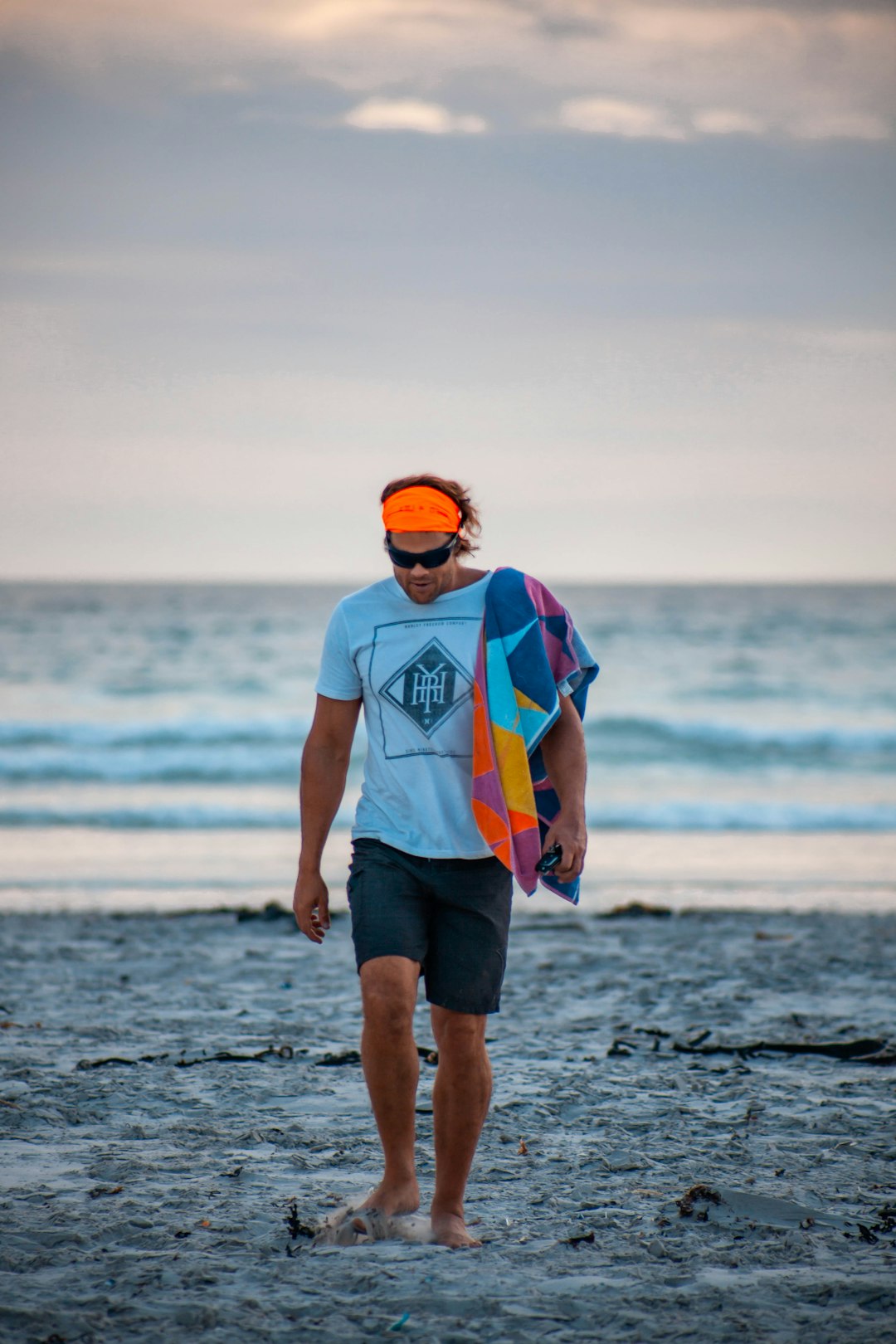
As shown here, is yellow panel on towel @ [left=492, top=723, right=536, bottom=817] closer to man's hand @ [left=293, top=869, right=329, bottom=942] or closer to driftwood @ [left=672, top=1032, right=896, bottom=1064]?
man's hand @ [left=293, top=869, right=329, bottom=942]

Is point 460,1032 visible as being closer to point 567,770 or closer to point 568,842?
point 568,842

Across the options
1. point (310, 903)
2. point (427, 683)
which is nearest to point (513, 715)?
point (427, 683)

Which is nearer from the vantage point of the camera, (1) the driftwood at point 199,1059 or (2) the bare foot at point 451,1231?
(2) the bare foot at point 451,1231

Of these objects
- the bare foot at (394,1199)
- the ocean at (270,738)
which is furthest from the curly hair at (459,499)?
the ocean at (270,738)

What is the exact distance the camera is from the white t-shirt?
10.6ft

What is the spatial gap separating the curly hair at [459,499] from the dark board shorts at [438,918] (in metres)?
0.82

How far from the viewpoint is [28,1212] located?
3.29m

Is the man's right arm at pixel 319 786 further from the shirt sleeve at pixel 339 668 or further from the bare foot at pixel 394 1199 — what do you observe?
the bare foot at pixel 394 1199

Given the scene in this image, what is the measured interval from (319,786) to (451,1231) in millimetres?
1154

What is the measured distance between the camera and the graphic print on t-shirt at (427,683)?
325 cm

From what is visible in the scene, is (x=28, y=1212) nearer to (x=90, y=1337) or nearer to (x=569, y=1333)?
(x=90, y=1337)

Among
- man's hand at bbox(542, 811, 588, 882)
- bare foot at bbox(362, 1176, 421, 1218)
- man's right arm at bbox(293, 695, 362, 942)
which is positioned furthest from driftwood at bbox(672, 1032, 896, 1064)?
man's right arm at bbox(293, 695, 362, 942)

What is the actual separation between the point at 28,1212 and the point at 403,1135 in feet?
3.26

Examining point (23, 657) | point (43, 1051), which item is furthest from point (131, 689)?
point (43, 1051)
